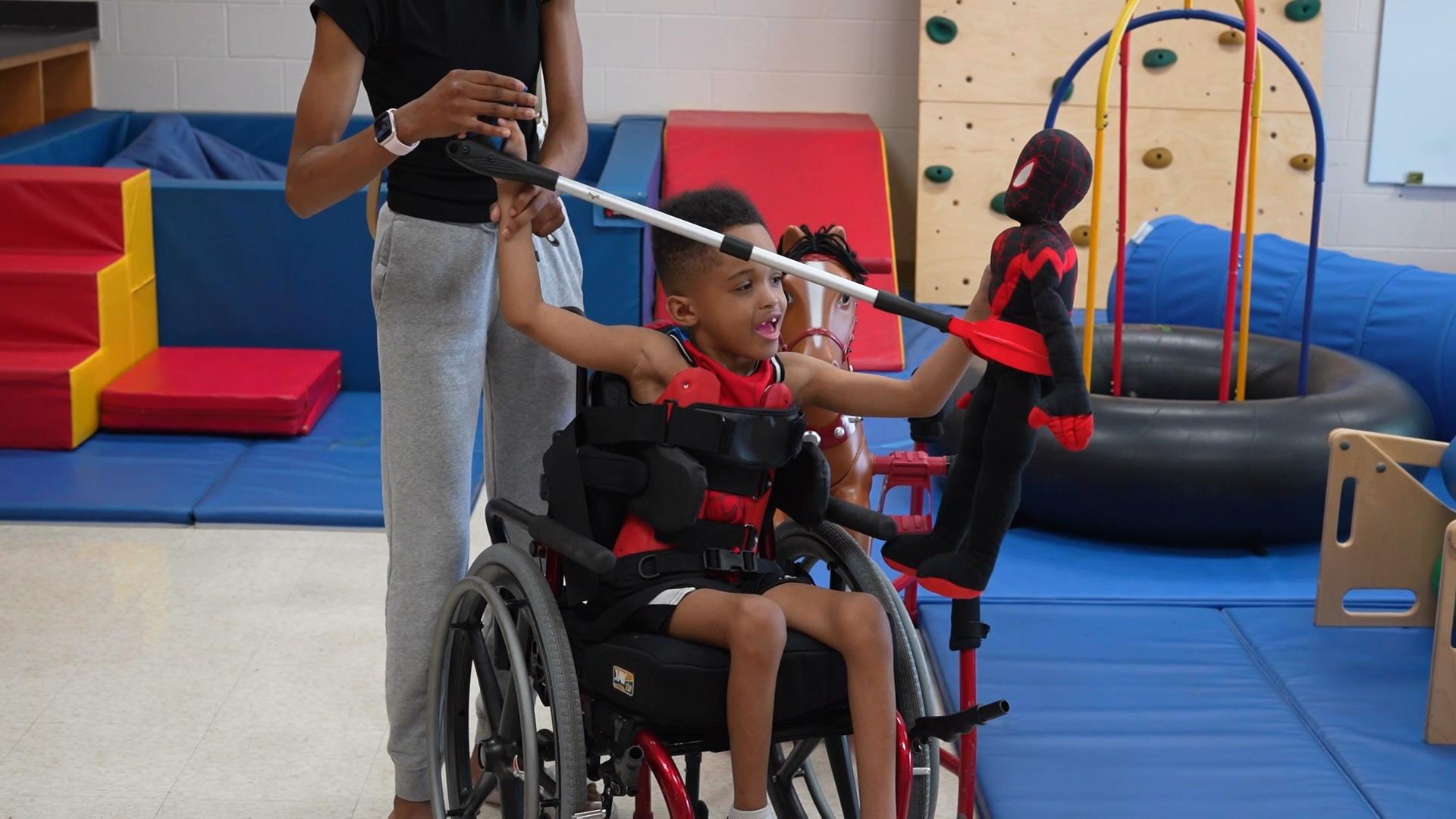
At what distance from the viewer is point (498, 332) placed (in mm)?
2145

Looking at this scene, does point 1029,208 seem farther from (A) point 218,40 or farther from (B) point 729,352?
(A) point 218,40

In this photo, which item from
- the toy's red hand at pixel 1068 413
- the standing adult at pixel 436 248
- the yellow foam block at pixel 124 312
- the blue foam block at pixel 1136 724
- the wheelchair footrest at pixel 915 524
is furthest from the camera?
the yellow foam block at pixel 124 312

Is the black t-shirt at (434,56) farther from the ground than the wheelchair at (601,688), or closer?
farther from the ground

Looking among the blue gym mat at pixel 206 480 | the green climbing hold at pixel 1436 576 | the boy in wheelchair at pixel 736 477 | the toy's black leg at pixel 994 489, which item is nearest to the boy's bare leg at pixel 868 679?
the boy in wheelchair at pixel 736 477

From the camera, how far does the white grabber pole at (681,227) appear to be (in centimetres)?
174

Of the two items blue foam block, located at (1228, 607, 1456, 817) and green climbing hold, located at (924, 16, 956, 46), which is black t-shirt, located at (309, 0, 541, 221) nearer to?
blue foam block, located at (1228, 607, 1456, 817)

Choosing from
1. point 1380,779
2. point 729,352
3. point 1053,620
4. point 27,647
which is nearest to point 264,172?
point 27,647

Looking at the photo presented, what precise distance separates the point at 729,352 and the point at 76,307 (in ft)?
8.98

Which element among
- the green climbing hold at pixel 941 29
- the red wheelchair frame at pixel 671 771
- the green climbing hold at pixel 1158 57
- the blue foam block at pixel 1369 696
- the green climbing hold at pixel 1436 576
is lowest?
the blue foam block at pixel 1369 696

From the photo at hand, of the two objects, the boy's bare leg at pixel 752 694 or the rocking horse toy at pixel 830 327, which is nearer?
the boy's bare leg at pixel 752 694

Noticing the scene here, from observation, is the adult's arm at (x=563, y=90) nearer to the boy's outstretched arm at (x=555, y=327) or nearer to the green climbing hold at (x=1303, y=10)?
the boy's outstretched arm at (x=555, y=327)

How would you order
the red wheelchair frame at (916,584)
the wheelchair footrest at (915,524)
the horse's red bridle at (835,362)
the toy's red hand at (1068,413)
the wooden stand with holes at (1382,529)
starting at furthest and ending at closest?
1. the wooden stand with holes at (1382,529)
2. the horse's red bridle at (835,362)
3. the wheelchair footrest at (915,524)
4. the red wheelchair frame at (916,584)
5. the toy's red hand at (1068,413)

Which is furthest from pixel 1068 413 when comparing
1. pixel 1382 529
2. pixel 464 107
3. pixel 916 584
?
pixel 1382 529

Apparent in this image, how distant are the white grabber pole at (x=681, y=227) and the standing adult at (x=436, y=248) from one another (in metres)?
0.03
